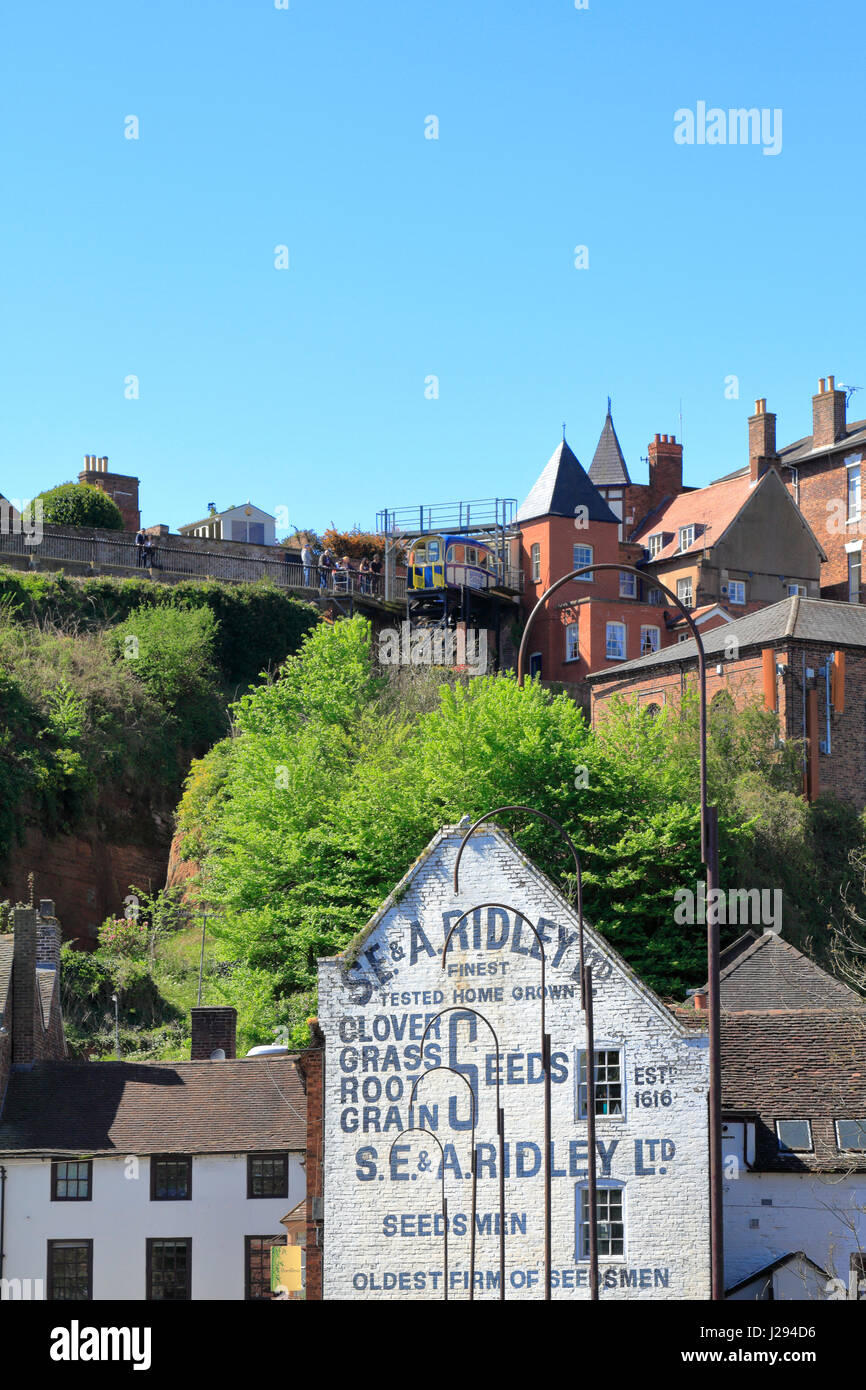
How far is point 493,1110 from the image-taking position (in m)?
30.4

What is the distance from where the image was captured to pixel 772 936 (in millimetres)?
41594

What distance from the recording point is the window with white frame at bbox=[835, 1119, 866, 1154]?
32.9 m

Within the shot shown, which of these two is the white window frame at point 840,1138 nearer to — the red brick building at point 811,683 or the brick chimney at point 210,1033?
the brick chimney at point 210,1033

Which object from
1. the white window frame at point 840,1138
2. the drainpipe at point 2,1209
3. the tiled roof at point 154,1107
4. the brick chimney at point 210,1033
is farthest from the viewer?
the brick chimney at point 210,1033

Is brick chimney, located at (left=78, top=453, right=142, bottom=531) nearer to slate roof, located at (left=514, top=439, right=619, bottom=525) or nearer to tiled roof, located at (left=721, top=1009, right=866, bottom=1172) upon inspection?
slate roof, located at (left=514, top=439, right=619, bottom=525)

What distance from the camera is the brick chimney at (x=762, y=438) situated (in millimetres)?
85188

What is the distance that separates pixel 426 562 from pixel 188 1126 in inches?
1688

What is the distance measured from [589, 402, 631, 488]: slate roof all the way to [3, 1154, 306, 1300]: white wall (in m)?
59.0

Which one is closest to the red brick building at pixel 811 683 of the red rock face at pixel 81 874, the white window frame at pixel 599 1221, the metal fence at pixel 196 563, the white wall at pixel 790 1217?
the red rock face at pixel 81 874

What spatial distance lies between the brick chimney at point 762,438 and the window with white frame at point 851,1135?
182 ft

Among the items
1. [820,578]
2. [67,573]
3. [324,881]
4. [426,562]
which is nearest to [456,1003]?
[324,881]

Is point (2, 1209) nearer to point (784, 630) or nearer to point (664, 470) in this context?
point (784, 630)
